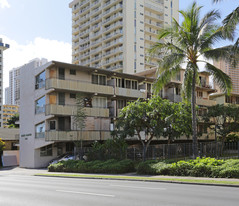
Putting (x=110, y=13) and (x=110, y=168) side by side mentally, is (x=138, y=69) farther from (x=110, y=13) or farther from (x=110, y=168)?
(x=110, y=168)

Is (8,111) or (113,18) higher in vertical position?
(113,18)

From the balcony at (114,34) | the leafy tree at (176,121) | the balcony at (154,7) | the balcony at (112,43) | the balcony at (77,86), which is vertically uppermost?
the balcony at (154,7)

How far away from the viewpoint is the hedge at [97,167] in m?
23.9

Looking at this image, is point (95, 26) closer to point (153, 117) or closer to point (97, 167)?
point (153, 117)

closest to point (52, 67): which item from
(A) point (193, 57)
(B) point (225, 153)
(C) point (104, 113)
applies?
(C) point (104, 113)

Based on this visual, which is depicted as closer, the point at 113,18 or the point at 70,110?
the point at 70,110

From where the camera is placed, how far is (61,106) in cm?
3538

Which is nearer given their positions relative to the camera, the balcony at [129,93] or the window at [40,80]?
the window at [40,80]

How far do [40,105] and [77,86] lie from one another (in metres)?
5.07

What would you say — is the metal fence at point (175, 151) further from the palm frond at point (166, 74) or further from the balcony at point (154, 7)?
the balcony at point (154, 7)

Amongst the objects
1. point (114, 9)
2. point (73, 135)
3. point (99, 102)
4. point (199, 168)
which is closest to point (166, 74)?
point (199, 168)

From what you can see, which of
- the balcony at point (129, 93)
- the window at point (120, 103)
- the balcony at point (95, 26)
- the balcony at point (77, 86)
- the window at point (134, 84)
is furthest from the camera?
the balcony at point (95, 26)


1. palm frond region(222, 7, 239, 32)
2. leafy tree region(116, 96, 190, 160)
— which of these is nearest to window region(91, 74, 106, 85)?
leafy tree region(116, 96, 190, 160)

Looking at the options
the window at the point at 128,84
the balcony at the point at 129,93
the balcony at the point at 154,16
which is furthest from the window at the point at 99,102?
the balcony at the point at 154,16
